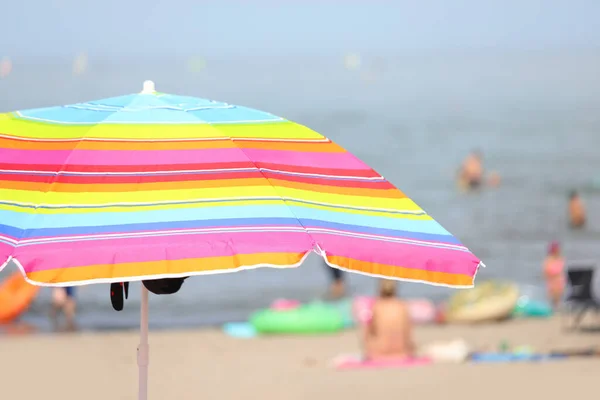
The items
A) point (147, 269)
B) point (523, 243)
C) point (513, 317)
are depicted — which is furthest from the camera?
point (523, 243)

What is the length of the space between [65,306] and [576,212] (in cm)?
1028

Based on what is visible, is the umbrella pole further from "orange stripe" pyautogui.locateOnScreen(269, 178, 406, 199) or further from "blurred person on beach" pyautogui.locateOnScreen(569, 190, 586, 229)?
"blurred person on beach" pyautogui.locateOnScreen(569, 190, 586, 229)

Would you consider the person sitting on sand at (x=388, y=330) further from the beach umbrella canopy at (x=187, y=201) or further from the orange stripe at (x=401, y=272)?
the orange stripe at (x=401, y=272)

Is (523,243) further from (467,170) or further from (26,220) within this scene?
(26,220)

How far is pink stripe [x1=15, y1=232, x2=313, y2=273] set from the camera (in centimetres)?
226

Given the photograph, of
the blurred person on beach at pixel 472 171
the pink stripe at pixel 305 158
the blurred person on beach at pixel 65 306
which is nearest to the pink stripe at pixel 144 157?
the pink stripe at pixel 305 158

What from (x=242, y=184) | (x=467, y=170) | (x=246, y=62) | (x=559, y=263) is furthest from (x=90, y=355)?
(x=467, y=170)

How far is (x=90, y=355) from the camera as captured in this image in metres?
8.91

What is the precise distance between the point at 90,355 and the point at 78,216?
6714 millimetres

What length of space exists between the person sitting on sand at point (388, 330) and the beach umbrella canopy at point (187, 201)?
4000 mm

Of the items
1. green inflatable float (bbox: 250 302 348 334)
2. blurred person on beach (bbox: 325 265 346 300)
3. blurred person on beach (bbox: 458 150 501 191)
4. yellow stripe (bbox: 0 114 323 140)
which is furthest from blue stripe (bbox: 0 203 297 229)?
blurred person on beach (bbox: 458 150 501 191)

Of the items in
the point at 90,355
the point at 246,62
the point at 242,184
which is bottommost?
the point at 90,355

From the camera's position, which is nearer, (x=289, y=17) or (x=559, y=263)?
(x=559, y=263)

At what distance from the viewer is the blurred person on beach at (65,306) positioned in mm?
11169
